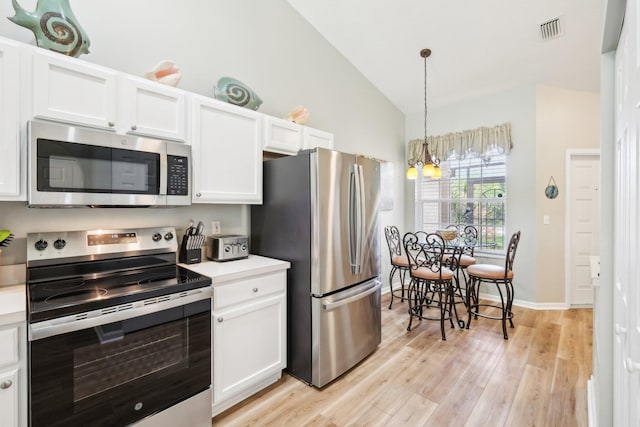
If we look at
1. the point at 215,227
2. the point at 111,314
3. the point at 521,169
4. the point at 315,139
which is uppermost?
the point at 315,139

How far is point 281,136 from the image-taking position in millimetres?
2607

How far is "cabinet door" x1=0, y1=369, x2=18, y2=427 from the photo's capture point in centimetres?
121

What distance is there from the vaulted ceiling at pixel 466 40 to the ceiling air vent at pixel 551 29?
0.02 meters

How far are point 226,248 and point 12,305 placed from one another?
121 centimetres

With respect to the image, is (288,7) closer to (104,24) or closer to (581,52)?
(104,24)

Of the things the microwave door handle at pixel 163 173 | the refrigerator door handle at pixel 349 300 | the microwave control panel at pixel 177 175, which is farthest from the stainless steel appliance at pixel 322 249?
the microwave door handle at pixel 163 173

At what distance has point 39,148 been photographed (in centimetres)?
146

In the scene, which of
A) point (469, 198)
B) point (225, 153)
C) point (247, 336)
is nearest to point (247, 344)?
point (247, 336)

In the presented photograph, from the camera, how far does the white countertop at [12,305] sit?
1218 millimetres

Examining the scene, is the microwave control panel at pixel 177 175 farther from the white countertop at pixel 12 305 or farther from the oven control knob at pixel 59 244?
the white countertop at pixel 12 305

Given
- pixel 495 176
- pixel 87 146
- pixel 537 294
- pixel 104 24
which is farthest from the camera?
pixel 495 176

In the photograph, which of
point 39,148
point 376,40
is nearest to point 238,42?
point 376,40

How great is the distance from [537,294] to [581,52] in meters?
2.88

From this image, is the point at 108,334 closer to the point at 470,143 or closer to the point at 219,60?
the point at 219,60
